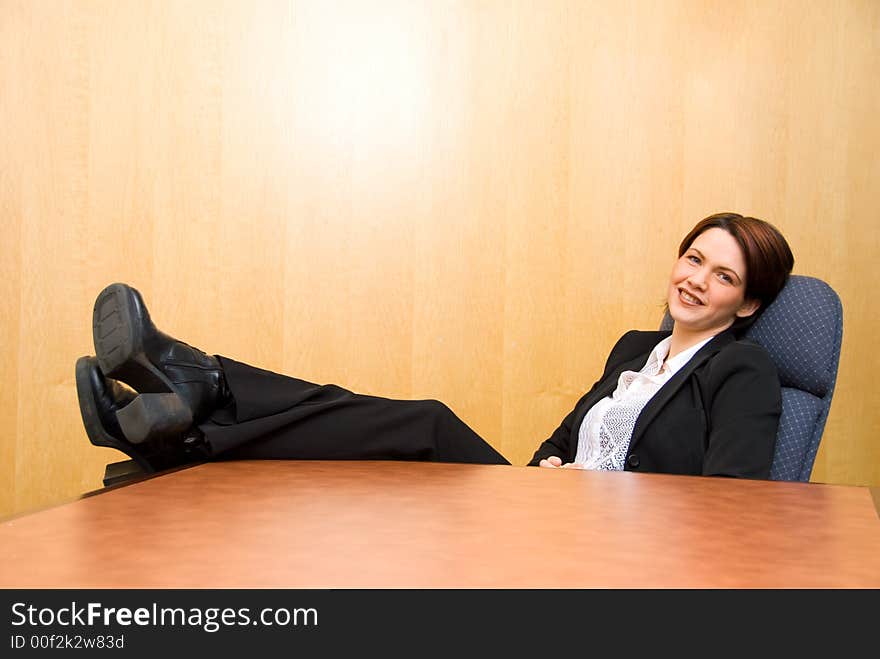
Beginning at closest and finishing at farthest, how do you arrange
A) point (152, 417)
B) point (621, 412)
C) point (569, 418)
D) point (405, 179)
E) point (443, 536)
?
1. point (443, 536)
2. point (152, 417)
3. point (621, 412)
4. point (569, 418)
5. point (405, 179)

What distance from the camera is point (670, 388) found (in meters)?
1.88

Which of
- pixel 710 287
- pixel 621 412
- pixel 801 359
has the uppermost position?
pixel 710 287

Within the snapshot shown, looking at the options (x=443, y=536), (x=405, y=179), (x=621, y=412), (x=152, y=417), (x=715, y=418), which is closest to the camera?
(x=443, y=536)

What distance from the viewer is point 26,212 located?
117 inches

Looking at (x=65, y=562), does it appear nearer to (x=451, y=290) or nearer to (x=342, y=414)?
(x=342, y=414)

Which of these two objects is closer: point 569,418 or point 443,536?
point 443,536

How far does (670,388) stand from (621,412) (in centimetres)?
12

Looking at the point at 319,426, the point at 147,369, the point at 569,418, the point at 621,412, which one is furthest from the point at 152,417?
the point at 569,418

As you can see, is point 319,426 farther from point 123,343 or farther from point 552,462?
point 552,462

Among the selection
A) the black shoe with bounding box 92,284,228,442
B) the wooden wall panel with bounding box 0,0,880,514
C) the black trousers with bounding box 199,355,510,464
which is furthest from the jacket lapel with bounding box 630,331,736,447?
the wooden wall panel with bounding box 0,0,880,514

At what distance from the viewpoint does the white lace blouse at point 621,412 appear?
6.23ft

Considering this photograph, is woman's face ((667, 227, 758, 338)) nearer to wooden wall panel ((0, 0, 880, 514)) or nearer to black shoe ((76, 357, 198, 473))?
wooden wall panel ((0, 0, 880, 514))

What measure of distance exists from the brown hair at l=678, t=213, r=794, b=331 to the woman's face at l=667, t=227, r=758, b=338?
0.01 m
